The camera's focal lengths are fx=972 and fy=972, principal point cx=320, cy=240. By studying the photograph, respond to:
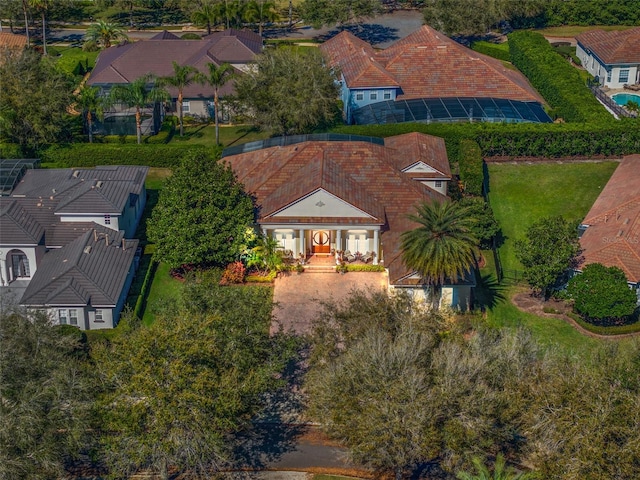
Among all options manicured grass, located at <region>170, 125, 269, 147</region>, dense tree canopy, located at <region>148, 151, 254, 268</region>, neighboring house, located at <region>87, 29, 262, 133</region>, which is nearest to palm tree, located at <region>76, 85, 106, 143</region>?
neighboring house, located at <region>87, 29, 262, 133</region>

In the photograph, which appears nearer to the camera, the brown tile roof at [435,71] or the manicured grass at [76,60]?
the brown tile roof at [435,71]

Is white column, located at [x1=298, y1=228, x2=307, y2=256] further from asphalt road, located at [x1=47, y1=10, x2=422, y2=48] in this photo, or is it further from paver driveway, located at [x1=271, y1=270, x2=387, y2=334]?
asphalt road, located at [x1=47, y1=10, x2=422, y2=48]

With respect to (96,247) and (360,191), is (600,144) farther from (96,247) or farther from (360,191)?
(96,247)

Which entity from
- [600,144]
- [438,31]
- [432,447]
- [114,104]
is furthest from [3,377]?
[438,31]

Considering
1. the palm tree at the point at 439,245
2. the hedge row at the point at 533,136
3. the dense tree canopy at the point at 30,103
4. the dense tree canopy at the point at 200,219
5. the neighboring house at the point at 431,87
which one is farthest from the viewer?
the neighboring house at the point at 431,87

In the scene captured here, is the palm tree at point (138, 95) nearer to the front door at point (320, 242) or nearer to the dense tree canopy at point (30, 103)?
the dense tree canopy at point (30, 103)

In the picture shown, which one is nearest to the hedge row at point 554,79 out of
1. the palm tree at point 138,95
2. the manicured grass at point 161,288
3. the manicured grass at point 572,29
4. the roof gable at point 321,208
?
the manicured grass at point 572,29

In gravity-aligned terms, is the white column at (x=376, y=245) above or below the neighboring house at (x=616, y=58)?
below

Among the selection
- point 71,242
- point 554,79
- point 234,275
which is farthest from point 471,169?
point 71,242
